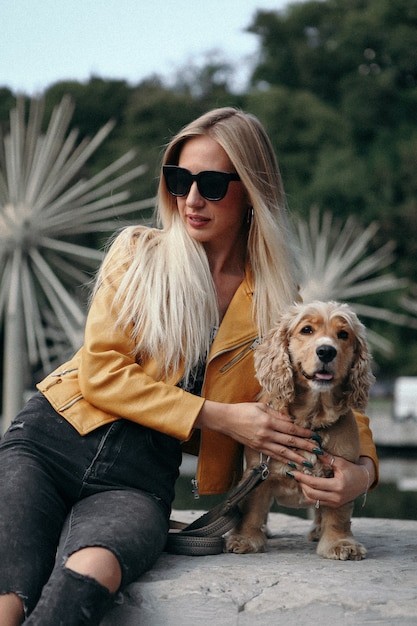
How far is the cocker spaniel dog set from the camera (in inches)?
162

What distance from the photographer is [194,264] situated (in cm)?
435

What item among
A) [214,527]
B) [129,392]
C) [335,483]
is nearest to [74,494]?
[129,392]

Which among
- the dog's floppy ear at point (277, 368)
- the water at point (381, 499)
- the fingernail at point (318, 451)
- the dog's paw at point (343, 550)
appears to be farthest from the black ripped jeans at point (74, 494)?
the water at point (381, 499)

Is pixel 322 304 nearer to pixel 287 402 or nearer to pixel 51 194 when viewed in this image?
pixel 287 402

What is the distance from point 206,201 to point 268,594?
5.86ft

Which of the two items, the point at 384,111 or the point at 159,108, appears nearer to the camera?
the point at 384,111

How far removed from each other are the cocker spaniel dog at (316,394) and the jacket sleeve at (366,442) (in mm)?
180

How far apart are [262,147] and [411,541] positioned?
2.06 meters

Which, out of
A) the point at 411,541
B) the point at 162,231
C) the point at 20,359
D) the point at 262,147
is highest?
the point at 262,147

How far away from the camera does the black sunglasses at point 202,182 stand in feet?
14.2

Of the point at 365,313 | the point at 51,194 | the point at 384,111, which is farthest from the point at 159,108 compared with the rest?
the point at 51,194

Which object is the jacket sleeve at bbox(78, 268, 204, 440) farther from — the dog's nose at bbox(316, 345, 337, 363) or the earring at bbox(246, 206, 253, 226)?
the earring at bbox(246, 206, 253, 226)

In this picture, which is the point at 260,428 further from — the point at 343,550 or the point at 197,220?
the point at 197,220

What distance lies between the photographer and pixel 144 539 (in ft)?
11.7
